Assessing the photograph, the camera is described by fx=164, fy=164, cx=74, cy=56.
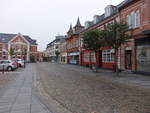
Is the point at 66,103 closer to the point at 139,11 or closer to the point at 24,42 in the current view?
the point at 139,11

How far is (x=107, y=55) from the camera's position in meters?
25.5

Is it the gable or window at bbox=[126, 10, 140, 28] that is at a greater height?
the gable

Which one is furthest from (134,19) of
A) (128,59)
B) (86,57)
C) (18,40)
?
(18,40)

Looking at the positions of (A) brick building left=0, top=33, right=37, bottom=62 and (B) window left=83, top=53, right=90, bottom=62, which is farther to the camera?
(A) brick building left=0, top=33, right=37, bottom=62

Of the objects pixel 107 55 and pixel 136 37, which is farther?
pixel 107 55

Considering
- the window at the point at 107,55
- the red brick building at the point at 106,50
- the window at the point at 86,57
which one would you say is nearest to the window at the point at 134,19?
the red brick building at the point at 106,50

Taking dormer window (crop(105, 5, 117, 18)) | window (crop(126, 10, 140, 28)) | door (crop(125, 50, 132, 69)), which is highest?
dormer window (crop(105, 5, 117, 18))

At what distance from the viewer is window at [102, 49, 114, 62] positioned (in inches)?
949

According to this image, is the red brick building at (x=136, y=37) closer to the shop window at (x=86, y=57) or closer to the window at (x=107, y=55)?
the window at (x=107, y=55)

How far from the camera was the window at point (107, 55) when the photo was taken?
24114 mm

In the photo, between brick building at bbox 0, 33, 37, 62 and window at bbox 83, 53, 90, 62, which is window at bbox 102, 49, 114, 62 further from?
brick building at bbox 0, 33, 37, 62

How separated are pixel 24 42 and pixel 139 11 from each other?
2534 inches

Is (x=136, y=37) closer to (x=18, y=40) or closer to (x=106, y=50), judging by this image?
(x=106, y=50)

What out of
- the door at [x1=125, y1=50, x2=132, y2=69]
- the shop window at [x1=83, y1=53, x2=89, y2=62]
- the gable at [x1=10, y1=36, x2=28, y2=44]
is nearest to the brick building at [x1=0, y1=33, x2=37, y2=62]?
the gable at [x1=10, y1=36, x2=28, y2=44]
